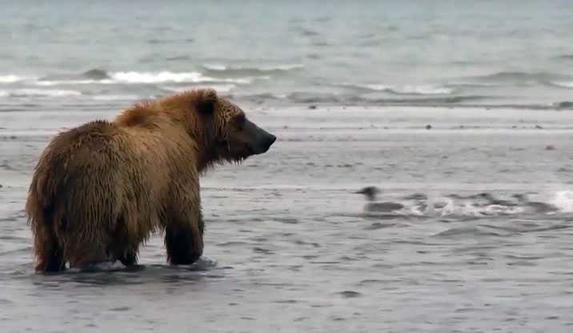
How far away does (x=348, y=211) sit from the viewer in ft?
37.7

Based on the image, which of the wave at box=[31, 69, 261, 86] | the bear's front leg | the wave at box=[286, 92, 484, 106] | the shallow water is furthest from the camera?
the wave at box=[31, 69, 261, 86]

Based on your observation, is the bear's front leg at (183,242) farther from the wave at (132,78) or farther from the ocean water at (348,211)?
the wave at (132,78)

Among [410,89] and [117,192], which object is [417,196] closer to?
[117,192]

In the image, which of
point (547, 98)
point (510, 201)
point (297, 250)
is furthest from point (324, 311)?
point (547, 98)

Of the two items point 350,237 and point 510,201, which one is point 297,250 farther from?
point 510,201

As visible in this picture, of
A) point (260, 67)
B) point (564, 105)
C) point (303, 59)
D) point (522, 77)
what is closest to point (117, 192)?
point (564, 105)

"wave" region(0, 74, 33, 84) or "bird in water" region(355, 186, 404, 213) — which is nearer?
"bird in water" region(355, 186, 404, 213)

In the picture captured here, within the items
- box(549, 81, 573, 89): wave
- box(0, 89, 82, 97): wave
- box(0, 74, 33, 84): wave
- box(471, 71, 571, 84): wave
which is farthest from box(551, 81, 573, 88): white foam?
box(0, 74, 33, 84): wave

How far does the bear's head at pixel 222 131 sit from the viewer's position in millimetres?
9250

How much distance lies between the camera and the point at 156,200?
8.54m

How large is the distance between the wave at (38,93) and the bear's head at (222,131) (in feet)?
64.7

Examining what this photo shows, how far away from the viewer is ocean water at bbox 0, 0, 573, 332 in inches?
287

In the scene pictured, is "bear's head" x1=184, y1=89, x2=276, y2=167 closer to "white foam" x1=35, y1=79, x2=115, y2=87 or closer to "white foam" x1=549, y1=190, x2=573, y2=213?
"white foam" x1=549, y1=190, x2=573, y2=213

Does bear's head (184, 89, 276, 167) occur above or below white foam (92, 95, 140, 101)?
above
